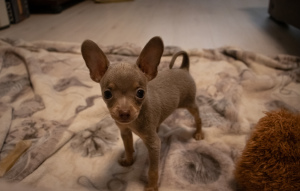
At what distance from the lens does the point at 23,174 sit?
1.05 m

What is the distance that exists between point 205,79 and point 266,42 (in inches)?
38.8

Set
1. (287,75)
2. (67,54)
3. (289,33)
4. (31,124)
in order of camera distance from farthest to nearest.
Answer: (289,33) < (67,54) < (287,75) < (31,124)

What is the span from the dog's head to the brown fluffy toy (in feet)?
1.39

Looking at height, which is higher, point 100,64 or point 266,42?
point 100,64

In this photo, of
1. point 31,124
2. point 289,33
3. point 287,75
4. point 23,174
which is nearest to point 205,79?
point 287,75

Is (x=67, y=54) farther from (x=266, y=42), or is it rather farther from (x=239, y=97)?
(x=266, y=42)

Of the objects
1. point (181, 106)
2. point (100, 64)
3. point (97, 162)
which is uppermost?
point (100, 64)

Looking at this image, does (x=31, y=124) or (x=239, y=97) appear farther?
(x=239, y=97)

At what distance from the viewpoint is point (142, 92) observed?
856 millimetres

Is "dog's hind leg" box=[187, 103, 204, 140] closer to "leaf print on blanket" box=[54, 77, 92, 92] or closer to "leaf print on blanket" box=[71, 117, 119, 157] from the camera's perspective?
"leaf print on blanket" box=[71, 117, 119, 157]

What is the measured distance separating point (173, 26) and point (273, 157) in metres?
2.23

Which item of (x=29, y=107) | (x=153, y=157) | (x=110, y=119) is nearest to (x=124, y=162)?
(x=153, y=157)

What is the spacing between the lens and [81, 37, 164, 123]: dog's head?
31.8 inches

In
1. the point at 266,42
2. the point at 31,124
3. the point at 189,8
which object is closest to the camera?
the point at 31,124
